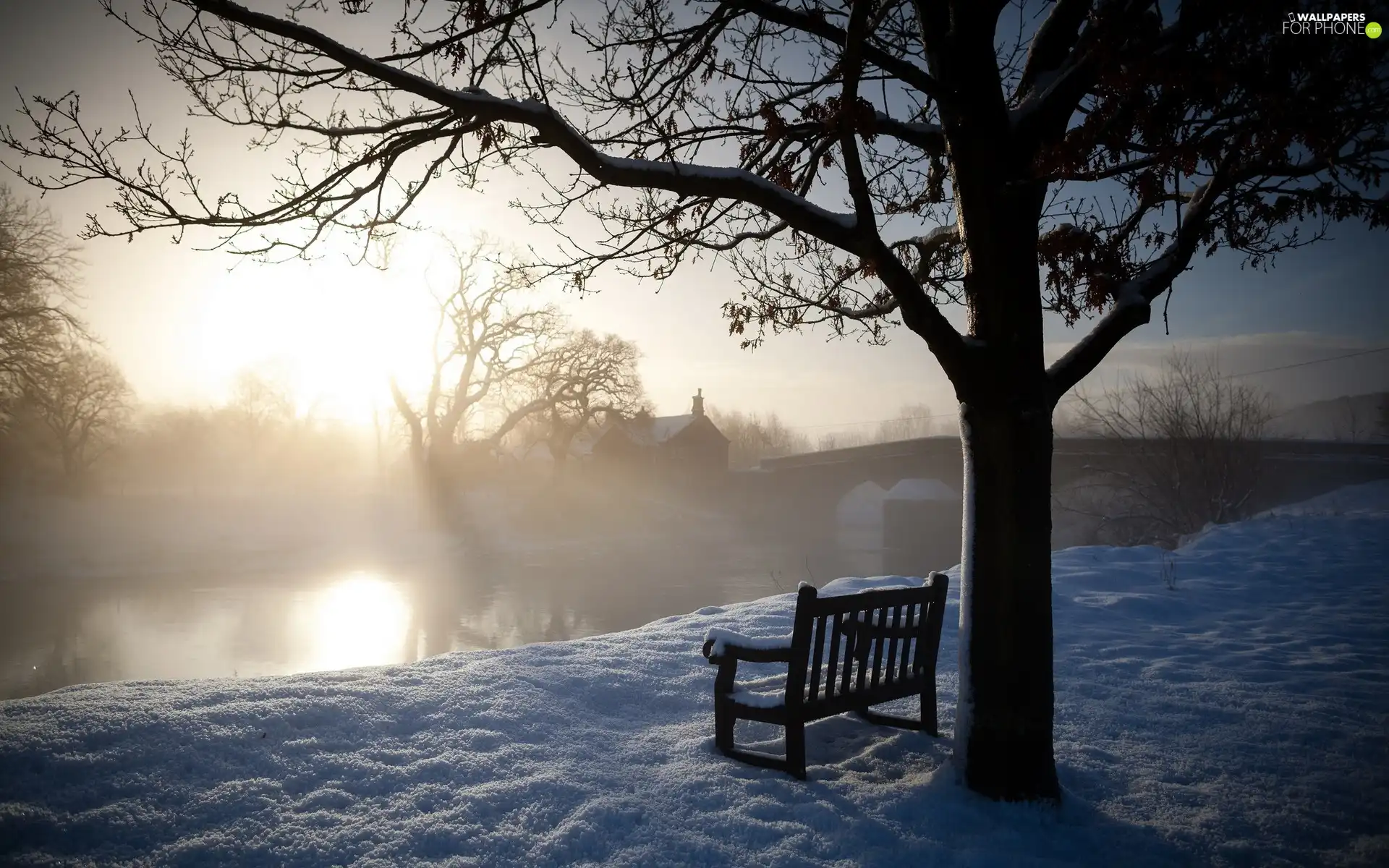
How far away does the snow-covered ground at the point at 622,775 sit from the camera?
3180 millimetres

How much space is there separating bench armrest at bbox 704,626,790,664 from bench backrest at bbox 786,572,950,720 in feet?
0.38

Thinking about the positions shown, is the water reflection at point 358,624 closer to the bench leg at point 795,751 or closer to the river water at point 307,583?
the river water at point 307,583

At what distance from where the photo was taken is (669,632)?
23.7 ft

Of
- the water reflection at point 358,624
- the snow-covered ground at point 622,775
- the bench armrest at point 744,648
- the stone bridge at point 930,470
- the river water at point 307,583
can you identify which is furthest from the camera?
the stone bridge at point 930,470

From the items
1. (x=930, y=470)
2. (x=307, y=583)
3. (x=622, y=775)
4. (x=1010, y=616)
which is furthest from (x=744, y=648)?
(x=930, y=470)

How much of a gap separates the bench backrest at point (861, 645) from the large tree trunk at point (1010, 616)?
0.65m

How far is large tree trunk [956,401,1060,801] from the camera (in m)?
3.77

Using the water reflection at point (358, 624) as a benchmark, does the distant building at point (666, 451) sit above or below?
above

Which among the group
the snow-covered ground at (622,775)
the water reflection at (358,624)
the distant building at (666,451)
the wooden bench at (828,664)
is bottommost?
the water reflection at (358,624)

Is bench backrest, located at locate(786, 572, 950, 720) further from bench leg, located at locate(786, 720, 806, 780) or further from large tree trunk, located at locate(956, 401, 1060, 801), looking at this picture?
large tree trunk, located at locate(956, 401, 1060, 801)

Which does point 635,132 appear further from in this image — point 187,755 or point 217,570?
point 217,570

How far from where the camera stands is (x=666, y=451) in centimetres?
4859

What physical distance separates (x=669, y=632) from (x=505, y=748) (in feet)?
10.7

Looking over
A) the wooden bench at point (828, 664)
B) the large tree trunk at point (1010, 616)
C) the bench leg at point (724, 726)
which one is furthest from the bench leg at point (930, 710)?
the bench leg at point (724, 726)
